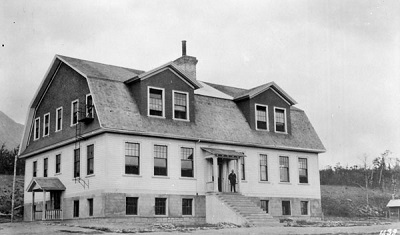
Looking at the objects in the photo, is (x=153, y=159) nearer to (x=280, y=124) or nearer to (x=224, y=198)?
(x=224, y=198)

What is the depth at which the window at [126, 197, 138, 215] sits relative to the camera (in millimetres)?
29250

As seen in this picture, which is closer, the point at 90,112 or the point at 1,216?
the point at 90,112

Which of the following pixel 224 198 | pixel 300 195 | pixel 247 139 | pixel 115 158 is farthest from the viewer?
pixel 300 195

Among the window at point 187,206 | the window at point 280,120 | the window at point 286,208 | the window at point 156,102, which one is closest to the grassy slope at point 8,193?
the window at point 187,206

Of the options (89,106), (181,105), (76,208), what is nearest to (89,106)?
(89,106)

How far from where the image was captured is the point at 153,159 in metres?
30.5

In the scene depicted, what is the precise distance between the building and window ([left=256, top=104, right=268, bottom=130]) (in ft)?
0.23

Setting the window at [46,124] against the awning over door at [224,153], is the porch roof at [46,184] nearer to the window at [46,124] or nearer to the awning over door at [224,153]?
the window at [46,124]

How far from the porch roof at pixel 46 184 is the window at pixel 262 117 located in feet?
42.1

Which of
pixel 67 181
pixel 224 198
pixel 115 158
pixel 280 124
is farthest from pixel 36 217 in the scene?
pixel 280 124

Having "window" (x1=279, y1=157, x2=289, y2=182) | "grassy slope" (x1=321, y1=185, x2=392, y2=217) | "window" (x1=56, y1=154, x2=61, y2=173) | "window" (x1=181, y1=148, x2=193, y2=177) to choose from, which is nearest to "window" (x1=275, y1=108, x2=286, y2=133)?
"window" (x1=279, y1=157, x2=289, y2=182)

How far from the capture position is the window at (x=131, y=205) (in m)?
29.2

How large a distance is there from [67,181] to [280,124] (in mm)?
14269

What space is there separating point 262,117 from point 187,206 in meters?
8.46
